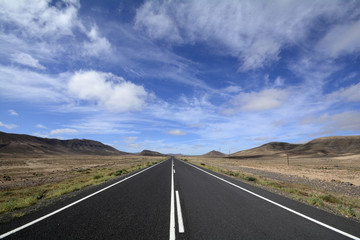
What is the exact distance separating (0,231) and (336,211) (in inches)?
419

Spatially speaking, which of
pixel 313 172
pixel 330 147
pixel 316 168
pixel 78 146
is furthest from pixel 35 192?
pixel 78 146

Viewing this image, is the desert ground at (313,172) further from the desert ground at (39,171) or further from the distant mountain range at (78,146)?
the distant mountain range at (78,146)

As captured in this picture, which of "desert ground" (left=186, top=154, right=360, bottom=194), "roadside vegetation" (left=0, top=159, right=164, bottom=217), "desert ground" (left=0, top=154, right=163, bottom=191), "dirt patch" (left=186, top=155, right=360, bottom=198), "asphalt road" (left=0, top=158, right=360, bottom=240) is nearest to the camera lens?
"asphalt road" (left=0, top=158, right=360, bottom=240)

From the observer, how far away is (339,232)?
15.5ft

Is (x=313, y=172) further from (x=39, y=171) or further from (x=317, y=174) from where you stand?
(x=39, y=171)

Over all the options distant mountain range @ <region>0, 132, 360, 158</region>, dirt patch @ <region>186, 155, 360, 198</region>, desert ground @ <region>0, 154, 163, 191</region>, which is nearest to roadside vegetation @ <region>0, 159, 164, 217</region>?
desert ground @ <region>0, 154, 163, 191</region>

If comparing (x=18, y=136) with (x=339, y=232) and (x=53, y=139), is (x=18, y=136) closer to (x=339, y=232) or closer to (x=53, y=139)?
(x=53, y=139)

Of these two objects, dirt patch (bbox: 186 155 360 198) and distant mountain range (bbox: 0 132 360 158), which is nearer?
dirt patch (bbox: 186 155 360 198)

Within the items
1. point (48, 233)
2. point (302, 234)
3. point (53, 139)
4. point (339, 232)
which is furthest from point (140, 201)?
point (53, 139)

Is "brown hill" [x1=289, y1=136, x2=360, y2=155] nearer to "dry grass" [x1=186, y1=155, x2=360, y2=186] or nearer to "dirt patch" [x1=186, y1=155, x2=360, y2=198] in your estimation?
"dry grass" [x1=186, y1=155, x2=360, y2=186]

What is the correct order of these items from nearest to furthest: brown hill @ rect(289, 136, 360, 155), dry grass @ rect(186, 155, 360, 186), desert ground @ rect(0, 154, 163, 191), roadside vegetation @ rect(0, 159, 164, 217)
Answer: roadside vegetation @ rect(0, 159, 164, 217) → desert ground @ rect(0, 154, 163, 191) → dry grass @ rect(186, 155, 360, 186) → brown hill @ rect(289, 136, 360, 155)

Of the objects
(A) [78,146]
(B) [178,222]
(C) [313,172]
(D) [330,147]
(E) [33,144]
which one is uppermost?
(D) [330,147]

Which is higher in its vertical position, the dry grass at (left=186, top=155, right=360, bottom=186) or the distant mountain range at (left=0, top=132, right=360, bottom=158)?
the distant mountain range at (left=0, top=132, right=360, bottom=158)

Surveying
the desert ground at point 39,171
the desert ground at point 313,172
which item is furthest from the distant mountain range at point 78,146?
the desert ground at point 313,172
